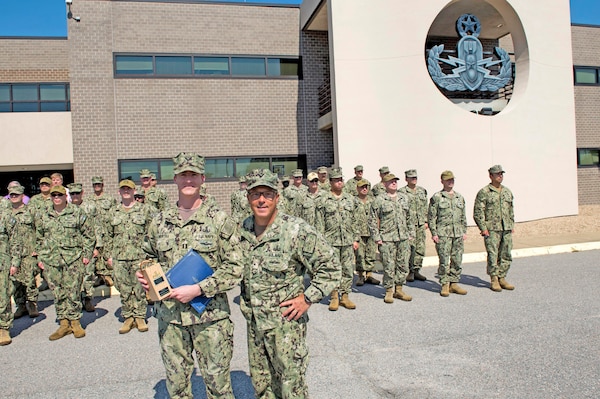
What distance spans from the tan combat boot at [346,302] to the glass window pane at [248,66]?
9.25m

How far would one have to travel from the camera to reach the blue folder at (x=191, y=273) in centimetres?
272

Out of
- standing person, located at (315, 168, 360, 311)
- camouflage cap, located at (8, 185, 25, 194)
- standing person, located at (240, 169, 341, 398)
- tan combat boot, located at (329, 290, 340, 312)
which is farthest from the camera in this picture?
standing person, located at (315, 168, 360, 311)

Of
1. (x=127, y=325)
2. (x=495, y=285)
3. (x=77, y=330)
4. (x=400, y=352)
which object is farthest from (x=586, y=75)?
(x=77, y=330)

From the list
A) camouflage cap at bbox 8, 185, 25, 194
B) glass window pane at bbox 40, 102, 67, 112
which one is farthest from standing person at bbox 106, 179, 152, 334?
glass window pane at bbox 40, 102, 67, 112

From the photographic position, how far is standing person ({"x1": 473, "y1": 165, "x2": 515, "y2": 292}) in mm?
6984

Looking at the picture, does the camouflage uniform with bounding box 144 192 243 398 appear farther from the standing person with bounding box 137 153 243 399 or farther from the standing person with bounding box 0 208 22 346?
the standing person with bounding box 0 208 22 346

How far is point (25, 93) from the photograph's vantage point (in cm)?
1422

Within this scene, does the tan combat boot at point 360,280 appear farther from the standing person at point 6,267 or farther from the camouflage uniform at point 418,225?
the standing person at point 6,267

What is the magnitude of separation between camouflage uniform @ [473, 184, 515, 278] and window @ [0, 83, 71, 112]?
46.1 feet

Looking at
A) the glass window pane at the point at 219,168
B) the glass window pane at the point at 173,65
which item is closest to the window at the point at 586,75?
the glass window pane at the point at 219,168

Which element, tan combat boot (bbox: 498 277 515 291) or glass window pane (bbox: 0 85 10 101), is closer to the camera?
tan combat boot (bbox: 498 277 515 291)

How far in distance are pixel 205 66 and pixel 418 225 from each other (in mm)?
8635

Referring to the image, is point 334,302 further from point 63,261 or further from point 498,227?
point 63,261

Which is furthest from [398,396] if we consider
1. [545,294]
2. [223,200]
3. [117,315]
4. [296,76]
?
[296,76]
